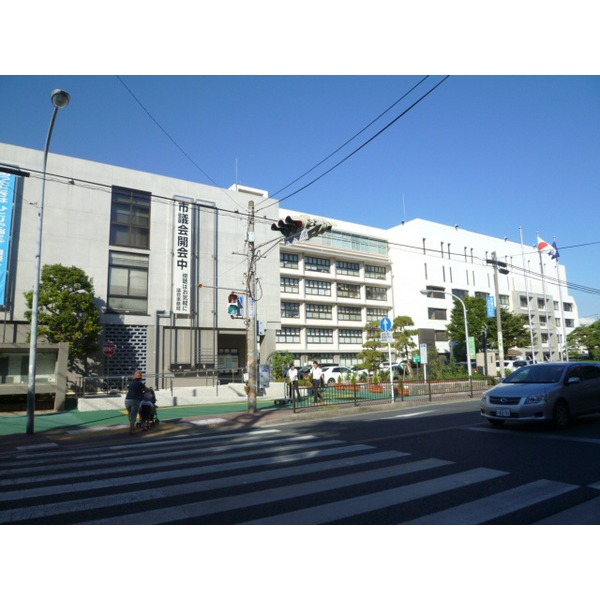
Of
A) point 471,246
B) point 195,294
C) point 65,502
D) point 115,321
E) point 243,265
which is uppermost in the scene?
point 471,246

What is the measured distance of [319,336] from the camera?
1833 inches

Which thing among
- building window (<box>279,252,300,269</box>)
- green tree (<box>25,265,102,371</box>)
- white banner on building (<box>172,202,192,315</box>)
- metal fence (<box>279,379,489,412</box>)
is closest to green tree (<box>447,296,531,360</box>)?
building window (<box>279,252,300,269</box>)

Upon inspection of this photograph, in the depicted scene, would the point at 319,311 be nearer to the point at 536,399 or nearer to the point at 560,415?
the point at 560,415

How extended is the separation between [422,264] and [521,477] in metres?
49.3

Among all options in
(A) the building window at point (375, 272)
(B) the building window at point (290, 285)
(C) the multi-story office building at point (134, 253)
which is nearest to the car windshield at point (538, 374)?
(C) the multi-story office building at point (134, 253)

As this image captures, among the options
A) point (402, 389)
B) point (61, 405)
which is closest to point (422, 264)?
point (402, 389)

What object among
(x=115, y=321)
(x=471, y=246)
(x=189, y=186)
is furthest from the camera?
(x=471, y=246)

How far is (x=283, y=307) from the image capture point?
146 feet

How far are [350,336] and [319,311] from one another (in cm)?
500

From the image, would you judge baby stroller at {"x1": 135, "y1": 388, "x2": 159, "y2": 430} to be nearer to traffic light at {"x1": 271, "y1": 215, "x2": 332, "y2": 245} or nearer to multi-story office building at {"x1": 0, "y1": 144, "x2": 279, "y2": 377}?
traffic light at {"x1": 271, "y1": 215, "x2": 332, "y2": 245}

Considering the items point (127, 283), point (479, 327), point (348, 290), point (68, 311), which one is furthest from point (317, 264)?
point (68, 311)

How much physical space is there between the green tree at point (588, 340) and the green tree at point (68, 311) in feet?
181

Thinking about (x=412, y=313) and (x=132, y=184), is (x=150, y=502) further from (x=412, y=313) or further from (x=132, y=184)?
(x=412, y=313)

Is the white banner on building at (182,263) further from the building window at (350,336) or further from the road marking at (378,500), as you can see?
the road marking at (378,500)
